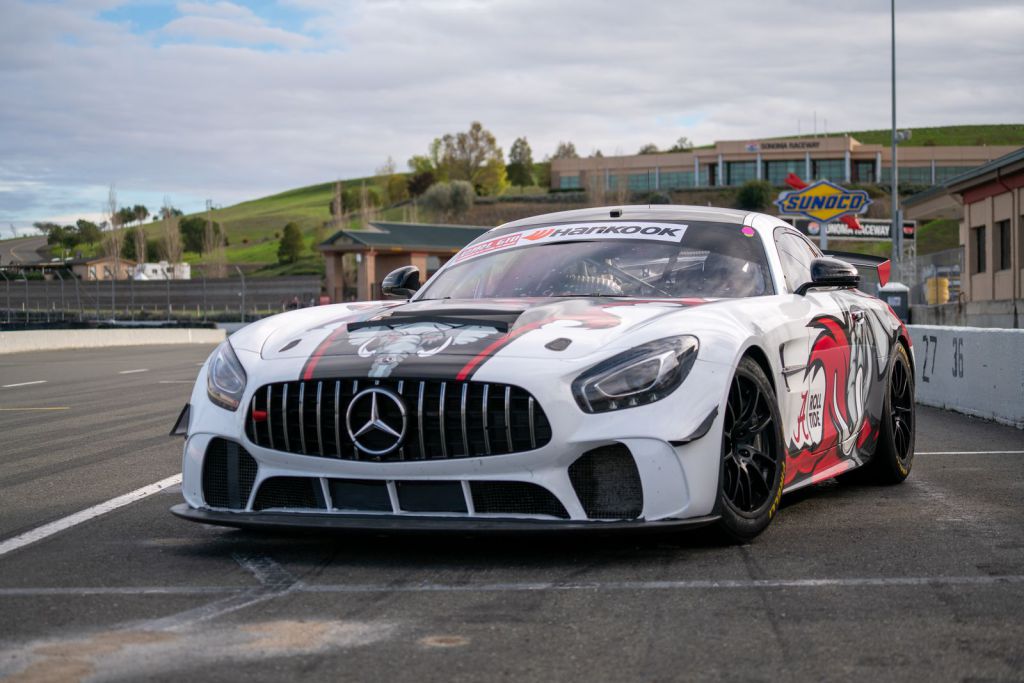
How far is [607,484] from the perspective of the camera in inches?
178

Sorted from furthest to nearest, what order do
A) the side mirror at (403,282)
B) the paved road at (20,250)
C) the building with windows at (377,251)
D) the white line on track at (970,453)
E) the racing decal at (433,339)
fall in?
the building with windows at (377,251), the paved road at (20,250), the white line on track at (970,453), the side mirror at (403,282), the racing decal at (433,339)

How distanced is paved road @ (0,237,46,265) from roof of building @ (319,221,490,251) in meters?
34.6

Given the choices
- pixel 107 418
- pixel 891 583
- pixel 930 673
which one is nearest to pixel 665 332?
pixel 891 583

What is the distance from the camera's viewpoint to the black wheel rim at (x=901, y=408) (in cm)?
703

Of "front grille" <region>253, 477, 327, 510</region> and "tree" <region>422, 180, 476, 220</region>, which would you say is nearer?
"front grille" <region>253, 477, 327, 510</region>

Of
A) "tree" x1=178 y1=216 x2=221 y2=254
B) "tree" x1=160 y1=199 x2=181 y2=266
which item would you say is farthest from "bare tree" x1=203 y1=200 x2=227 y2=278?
"tree" x1=178 y1=216 x2=221 y2=254

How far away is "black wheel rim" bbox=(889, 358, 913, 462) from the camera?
7.03 m

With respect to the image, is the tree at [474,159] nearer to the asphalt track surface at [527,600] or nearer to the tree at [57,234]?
the tree at [57,234]

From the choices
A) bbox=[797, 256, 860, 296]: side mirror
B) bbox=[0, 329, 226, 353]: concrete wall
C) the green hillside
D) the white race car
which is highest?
the green hillside

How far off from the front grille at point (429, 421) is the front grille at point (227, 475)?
243mm

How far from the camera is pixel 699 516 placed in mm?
4617

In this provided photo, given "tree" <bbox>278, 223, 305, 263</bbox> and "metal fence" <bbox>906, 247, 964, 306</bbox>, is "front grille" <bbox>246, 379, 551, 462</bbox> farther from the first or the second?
"tree" <bbox>278, 223, 305, 263</bbox>

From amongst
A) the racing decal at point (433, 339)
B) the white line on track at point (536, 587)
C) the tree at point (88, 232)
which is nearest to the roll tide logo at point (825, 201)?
the racing decal at point (433, 339)

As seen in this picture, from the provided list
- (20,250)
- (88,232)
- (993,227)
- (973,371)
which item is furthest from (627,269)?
(88,232)
